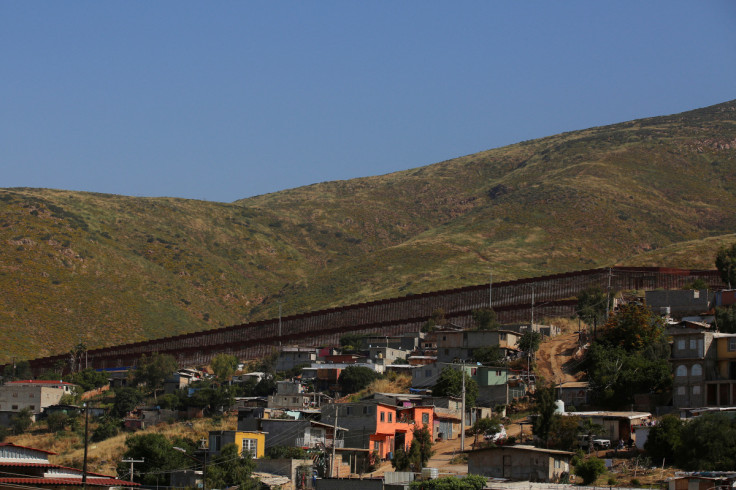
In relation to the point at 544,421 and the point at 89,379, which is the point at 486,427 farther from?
the point at 89,379

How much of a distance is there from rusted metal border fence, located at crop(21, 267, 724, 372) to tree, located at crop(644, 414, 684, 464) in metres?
37.3

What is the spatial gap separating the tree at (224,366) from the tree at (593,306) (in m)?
27.1

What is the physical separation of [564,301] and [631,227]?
260 ft

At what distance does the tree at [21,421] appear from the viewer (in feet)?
271

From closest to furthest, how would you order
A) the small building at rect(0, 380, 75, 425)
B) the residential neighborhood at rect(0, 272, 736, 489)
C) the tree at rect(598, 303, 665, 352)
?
the residential neighborhood at rect(0, 272, 736, 489) < the tree at rect(598, 303, 665, 352) < the small building at rect(0, 380, 75, 425)

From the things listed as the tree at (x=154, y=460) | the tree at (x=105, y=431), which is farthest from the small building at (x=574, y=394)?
the tree at (x=105, y=431)

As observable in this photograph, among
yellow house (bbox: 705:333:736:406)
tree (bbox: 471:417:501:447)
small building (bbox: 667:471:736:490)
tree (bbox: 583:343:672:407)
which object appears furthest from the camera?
tree (bbox: 583:343:672:407)

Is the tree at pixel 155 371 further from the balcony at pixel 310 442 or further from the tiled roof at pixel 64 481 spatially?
the tiled roof at pixel 64 481

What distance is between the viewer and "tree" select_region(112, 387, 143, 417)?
82750mm

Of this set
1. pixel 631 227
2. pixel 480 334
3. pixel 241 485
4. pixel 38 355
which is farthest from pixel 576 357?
pixel 631 227

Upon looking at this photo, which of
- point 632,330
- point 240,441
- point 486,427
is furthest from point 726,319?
point 240,441

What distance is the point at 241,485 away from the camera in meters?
50.8

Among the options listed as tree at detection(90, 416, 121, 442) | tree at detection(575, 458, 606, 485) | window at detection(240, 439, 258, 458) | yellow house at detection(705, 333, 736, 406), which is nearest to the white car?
tree at detection(575, 458, 606, 485)

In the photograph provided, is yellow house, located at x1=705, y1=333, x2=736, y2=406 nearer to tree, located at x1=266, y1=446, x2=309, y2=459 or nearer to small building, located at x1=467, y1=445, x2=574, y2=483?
small building, located at x1=467, y1=445, x2=574, y2=483
